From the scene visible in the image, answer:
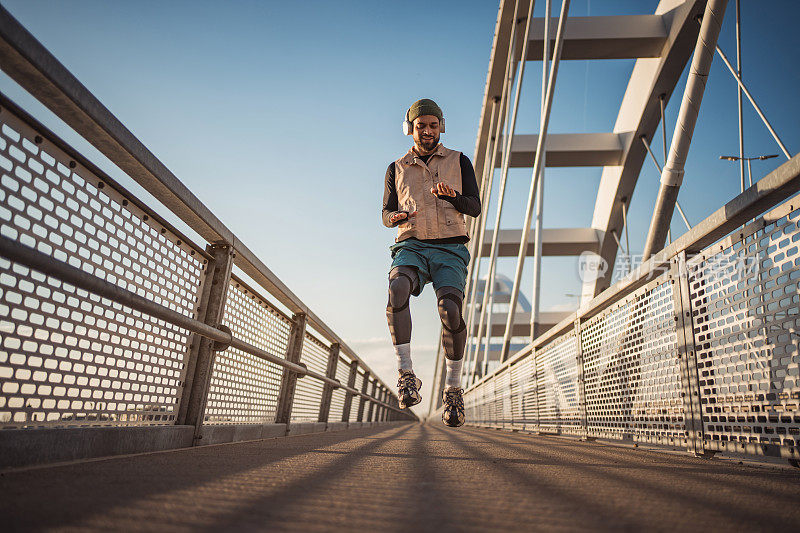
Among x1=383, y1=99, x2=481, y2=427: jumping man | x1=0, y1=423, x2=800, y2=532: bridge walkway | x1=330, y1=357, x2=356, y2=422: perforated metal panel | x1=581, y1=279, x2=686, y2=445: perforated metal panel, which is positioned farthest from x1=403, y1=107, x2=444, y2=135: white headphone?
x1=330, y1=357, x2=356, y2=422: perforated metal panel

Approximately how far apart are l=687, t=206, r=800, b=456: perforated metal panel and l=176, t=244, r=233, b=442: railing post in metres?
2.51

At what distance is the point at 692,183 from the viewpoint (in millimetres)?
8617

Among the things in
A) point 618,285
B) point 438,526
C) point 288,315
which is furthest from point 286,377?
point 438,526

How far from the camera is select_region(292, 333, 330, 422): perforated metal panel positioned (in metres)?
5.52

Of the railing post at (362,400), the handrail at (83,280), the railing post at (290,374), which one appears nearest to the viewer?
the handrail at (83,280)

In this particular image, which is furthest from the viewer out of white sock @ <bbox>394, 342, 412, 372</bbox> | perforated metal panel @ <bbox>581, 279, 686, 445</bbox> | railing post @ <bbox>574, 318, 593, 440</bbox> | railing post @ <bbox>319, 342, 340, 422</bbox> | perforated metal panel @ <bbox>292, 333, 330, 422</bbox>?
railing post @ <bbox>319, 342, 340, 422</bbox>

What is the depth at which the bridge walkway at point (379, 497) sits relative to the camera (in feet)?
3.39

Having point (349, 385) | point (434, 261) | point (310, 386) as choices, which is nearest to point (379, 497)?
point (434, 261)

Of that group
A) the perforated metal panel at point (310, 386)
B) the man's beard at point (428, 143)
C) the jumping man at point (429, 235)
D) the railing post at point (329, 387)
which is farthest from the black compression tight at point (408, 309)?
the railing post at point (329, 387)

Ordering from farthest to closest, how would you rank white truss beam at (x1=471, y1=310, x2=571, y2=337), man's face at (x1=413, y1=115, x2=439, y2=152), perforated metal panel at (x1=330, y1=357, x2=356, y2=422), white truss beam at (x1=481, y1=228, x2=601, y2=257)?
white truss beam at (x1=471, y1=310, x2=571, y2=337), white truss beam at (x1=481, y1=228, x2=601, y2=257), perforated metal panel at (x1=330, y1=357, x2=356, y2=422), man's face at (x1=413, y1=115, x2=439, y2=152)

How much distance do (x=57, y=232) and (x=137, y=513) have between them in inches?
45.0

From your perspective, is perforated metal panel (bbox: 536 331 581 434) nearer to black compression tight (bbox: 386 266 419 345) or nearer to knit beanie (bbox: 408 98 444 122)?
black compression tight (bbox: 386 266 419 345)

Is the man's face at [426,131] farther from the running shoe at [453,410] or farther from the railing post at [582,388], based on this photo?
the railing post at [582,388]

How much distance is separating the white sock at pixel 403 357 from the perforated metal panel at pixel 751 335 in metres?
1.58
